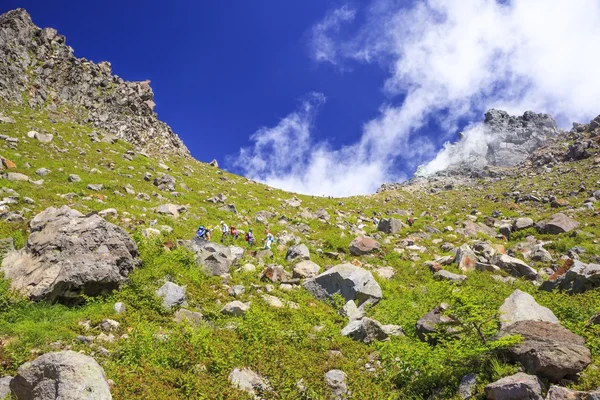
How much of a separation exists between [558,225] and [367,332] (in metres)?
21.5

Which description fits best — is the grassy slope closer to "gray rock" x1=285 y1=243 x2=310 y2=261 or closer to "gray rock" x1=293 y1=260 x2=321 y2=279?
"gray rock" x1=285 y1=243 x2=310 y2=261

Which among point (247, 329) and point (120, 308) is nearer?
point (247, 329)

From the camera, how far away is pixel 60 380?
20.8ft

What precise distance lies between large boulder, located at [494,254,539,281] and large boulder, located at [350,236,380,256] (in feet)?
23.1

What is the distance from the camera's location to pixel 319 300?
583 inches

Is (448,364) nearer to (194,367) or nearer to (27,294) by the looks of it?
(194,367)

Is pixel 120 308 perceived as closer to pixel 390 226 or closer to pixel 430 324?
Result: pixel 430 324

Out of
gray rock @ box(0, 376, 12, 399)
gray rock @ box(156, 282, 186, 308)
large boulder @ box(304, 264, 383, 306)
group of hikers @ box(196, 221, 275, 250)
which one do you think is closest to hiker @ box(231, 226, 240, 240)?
group of hikers @ box(196, 221, 275, 250)

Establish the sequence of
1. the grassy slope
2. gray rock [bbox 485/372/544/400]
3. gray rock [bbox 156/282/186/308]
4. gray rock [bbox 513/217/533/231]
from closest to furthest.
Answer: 1. gray rock [bbox 485/372/544/400]
2. the grassy slope
3. gray rock [bbox 156/282/186/308]
4. gray rock [bbox 513/217/533/231]

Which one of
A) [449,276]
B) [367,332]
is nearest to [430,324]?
[367,332]

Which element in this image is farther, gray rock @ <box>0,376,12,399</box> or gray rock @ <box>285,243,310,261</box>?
gray rock @ <box>285,243,310,261</box>

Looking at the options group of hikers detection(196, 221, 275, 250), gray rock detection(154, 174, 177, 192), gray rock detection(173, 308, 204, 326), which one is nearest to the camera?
gray rock detection(173, 308, 204, 326)

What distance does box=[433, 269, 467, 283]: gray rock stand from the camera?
17.5 meters

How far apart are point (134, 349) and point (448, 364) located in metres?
8.12
